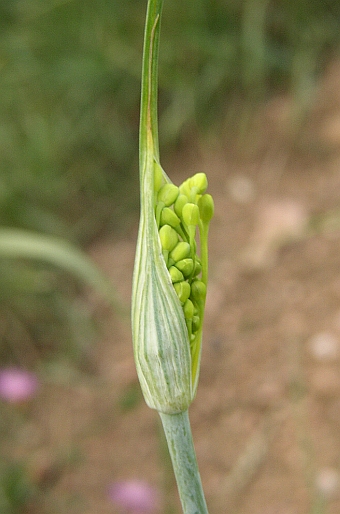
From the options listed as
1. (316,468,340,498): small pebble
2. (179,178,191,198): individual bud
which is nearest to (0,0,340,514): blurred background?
(316,468,340,498): small pebble

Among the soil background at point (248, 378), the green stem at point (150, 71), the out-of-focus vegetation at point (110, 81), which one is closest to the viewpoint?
the green stem at point (150, 71)

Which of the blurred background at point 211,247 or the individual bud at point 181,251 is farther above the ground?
the blurred background at point 211,247

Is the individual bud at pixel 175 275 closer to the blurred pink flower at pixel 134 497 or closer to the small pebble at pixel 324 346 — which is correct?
the blurred pink flower at pixel 134 497

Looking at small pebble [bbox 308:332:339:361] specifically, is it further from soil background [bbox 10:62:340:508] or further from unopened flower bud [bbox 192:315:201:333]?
unopened flower bud [bbox 192:315:201:333]

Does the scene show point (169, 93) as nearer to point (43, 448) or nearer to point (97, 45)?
point (97, 45)

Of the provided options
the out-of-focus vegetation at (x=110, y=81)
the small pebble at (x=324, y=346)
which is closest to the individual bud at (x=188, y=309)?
the small pebble at (x=324, y=346)

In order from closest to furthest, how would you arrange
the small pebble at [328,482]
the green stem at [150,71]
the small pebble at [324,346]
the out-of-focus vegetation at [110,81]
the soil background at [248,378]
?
the green stem at [150,71] → the small pebble at [328,482] → the soil background at [248,378] → the small pebble at [324,346] → the out-of-focus vegetation at [110,81]

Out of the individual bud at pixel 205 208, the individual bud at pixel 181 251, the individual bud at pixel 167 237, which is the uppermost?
the individual bud at pixel 205 208
